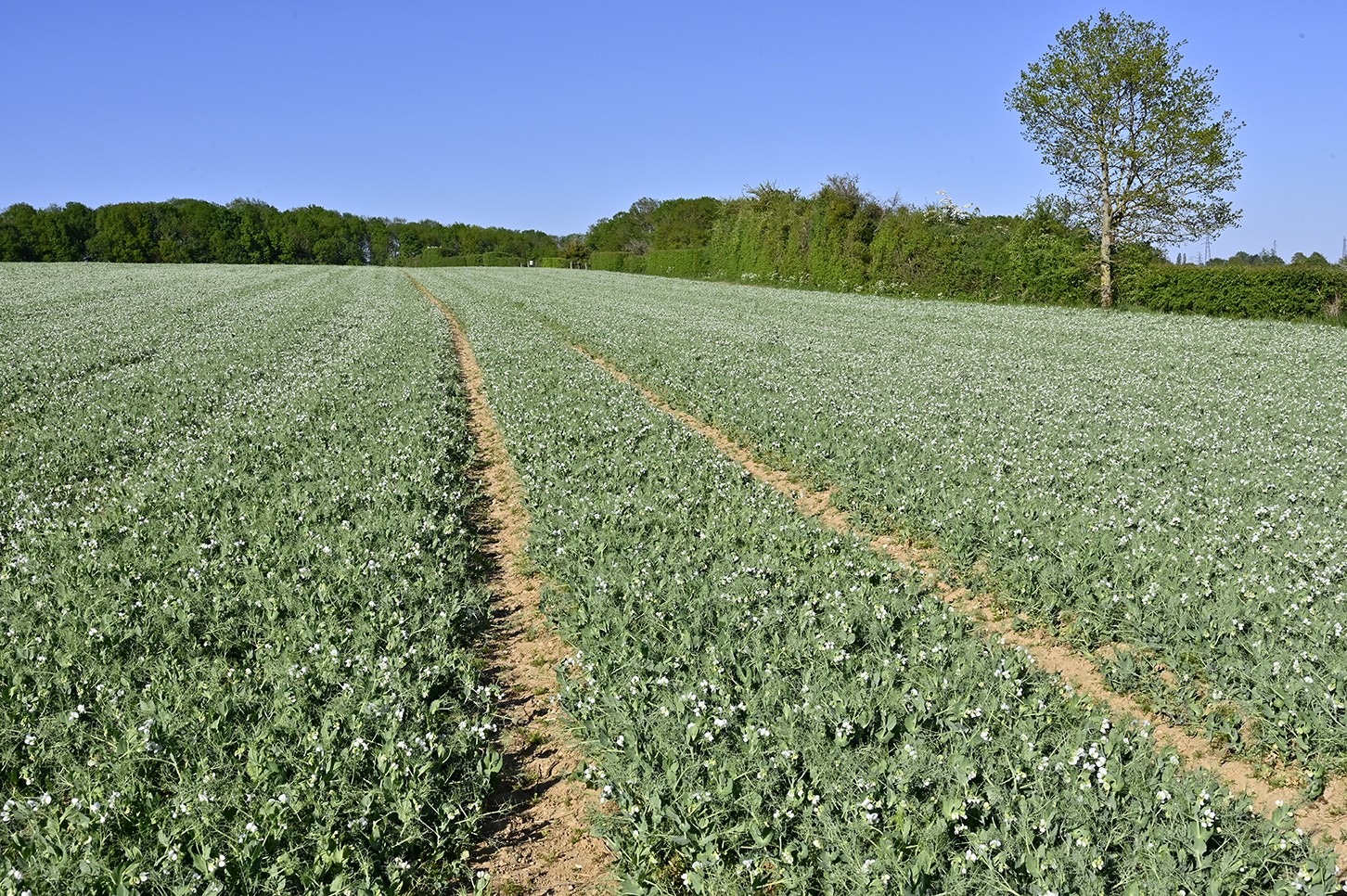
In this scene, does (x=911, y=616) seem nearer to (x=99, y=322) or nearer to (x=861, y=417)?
(x=861, y=417)

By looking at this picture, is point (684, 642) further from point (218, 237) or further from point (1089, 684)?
point (218, 237)

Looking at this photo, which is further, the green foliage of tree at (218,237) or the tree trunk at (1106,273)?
the green foliage of tree at (218,237)

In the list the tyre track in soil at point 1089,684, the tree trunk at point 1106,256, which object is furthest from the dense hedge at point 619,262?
the tyre track in soil at point 1089,684

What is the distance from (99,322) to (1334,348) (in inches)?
1376

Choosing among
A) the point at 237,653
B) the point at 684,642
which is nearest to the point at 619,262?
the point at 237,653

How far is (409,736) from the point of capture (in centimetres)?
438

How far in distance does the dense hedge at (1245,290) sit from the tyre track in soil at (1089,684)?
87.1 feet

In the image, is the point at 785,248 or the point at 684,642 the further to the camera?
the point at 785,248

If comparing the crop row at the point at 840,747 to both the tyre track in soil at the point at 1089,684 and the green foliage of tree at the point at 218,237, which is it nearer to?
the tyre track in soil at the point at 1089,684

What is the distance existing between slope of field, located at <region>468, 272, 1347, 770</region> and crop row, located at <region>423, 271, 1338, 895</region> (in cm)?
94

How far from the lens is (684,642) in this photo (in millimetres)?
5230

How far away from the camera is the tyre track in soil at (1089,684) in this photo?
4.04 m

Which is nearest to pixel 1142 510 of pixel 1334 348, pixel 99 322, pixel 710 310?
pixel 1334 348

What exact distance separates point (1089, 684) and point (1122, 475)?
14.3ft
